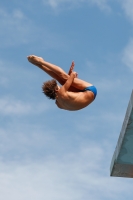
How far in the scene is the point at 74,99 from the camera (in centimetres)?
935

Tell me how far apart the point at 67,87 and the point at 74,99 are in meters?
0.27

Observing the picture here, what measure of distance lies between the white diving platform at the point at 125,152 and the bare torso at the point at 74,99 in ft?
7.12

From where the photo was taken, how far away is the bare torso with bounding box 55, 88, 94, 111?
9.30 metres

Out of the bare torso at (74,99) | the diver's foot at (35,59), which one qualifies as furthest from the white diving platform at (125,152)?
the diver's foot at (35,59)

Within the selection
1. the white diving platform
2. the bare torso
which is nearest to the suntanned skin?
the bare torso

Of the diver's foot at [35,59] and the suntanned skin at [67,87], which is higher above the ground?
the diver's foot at [35,59]

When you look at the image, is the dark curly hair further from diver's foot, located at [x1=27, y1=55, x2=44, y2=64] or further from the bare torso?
diver's foot, located at [x1=27, y1=55, x2=44, y2=64]

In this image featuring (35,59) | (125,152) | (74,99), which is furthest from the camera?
(125,152)

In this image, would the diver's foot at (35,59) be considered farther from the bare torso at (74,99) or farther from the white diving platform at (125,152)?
the white diving platform at (125,152)

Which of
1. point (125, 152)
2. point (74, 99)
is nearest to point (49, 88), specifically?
point (74, 99)

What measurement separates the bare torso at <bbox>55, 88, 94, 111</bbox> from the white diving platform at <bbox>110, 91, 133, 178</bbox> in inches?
85.4

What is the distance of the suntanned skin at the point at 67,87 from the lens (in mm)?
9266

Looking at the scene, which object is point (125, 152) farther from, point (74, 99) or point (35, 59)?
point (35, 59)

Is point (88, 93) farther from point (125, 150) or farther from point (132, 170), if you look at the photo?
point (132, 170)
